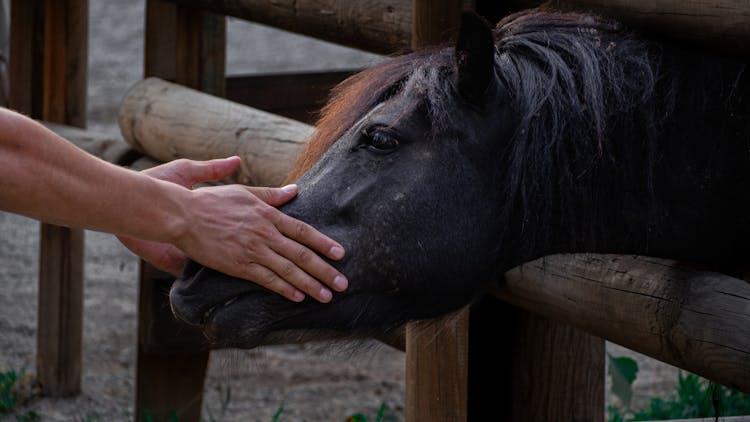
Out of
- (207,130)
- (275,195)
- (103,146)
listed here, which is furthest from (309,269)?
(103,146)

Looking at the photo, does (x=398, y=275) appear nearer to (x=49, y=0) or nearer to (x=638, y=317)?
(x=638, y=317)

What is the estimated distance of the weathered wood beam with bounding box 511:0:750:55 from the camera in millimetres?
1909

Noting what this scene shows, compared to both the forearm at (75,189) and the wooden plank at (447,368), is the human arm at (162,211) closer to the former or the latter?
the forearm at (75,189)

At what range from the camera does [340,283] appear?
1.85m

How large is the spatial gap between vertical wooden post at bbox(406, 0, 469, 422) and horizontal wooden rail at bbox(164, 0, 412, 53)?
1.12 feet

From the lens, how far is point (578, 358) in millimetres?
2734

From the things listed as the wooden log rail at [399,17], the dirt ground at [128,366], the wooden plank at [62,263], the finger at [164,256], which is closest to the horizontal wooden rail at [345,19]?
the wooden log rail at [399,17]

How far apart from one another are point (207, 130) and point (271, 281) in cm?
184

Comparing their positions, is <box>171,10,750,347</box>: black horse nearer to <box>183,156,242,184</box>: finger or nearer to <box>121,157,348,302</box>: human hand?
<box>121,157,348,302</box>: human hand

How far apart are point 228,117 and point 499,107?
1690 mm

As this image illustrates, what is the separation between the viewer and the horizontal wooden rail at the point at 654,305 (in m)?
1.96

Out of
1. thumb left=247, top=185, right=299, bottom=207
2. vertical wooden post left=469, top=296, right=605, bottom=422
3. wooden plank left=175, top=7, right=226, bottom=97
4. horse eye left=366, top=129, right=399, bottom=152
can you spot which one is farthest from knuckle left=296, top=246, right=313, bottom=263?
wooden plank left=175, top=7, right=226, bottom=97

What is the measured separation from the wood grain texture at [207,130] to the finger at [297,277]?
124 centimetres

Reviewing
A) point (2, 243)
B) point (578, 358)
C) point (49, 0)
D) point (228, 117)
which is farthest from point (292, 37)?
point (578, 358)
